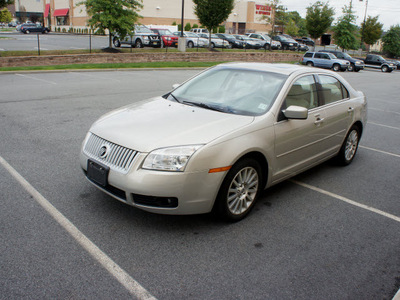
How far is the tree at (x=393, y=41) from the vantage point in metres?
69.4

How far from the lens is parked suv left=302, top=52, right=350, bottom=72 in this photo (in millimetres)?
31750

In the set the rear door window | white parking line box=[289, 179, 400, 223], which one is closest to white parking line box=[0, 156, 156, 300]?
white parking line box=[289, 179, 400, 223]

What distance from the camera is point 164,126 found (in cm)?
382

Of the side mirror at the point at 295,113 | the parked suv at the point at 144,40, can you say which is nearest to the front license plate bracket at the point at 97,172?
A: the side mirror at the point at 295,113

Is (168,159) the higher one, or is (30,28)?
(30,28)

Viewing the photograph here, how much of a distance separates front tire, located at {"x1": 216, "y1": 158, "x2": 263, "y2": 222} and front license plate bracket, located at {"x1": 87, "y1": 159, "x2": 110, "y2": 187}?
1.11 meters

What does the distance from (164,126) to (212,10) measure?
2918 cm

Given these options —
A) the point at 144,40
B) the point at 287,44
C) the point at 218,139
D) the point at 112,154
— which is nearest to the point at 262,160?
the point at 218,139

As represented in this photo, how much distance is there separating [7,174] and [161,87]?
9.27 m

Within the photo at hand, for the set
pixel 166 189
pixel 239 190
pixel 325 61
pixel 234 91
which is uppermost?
pixel 325 61

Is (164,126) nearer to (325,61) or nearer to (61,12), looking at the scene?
(325,61)

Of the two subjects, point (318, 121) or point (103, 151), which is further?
point (318, 121)

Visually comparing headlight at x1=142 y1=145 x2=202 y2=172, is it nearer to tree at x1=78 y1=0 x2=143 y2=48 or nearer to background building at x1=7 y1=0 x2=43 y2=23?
tree at x1=78 y1=0 x2=143 y2=48

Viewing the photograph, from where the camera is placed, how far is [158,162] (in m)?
3.42
